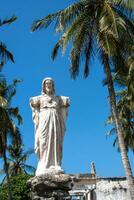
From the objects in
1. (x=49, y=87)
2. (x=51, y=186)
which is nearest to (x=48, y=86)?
(x=49, y=87)

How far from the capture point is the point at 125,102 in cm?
3106

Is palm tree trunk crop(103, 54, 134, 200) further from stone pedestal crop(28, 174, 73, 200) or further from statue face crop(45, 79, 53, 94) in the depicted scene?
stone pedestal crop(28, 174, 73, 200)

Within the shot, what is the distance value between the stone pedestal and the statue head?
1671 mm

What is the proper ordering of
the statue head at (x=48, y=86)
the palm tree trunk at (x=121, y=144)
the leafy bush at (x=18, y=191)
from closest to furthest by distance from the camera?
the statue head at (x=48, y=86)
the palm tree trunk at (x=121, y=144)
the leafy bush at (x=18, y=191)

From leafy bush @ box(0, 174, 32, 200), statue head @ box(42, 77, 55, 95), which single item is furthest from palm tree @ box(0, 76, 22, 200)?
statue head @ box(42, 77, 55, 95)

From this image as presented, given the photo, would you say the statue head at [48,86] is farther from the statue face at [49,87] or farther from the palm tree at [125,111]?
the palm tree at [125,111]

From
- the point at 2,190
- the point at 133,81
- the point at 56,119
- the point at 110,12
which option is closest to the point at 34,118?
the point at 56,119

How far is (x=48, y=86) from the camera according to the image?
27.2 ft

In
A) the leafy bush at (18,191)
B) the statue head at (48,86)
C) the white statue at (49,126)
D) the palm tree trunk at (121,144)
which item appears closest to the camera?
the white statue at (49,126)

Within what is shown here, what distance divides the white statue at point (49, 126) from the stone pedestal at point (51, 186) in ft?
0.76

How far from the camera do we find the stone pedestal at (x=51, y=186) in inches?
284

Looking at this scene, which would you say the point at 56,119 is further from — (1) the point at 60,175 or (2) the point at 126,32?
(2) the point at 126,32

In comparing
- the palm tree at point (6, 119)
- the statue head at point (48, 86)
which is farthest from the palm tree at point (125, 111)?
the statue head at point (48, 86)

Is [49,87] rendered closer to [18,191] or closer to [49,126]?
[49,126]
